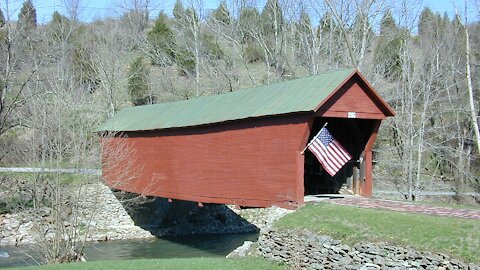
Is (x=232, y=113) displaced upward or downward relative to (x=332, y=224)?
upward

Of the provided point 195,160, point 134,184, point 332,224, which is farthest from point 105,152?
point 332,224

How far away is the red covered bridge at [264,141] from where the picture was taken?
50.6 feet

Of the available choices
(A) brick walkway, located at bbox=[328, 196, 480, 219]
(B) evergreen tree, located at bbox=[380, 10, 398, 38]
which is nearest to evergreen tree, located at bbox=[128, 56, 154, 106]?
(B) evergreen tree, located at bbox=[380, 10, 398, 38]

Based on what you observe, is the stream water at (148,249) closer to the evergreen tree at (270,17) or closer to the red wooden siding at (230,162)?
the red wooden siding at (230,162)

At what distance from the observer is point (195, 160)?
784 inches

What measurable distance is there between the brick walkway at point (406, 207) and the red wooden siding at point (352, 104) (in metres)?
2.42

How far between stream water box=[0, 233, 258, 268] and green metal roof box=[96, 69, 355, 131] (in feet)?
17.3

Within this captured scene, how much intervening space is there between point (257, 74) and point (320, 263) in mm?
37522

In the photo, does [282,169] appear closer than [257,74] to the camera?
Yes

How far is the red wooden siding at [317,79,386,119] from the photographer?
15.4 metres

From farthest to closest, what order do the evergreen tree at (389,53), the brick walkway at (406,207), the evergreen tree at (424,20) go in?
the evergreen tree at (424,20) < the evergreen tree at (389,53) < the brick walkway at (406,207)

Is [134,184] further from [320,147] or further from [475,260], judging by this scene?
[475,260]

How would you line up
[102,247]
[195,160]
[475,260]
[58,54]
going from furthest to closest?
[58,54], [102,247], [195,160], [475,260]

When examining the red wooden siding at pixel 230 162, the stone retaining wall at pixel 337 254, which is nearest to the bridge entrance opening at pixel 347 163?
the red wooden siding at pixel 230 162
